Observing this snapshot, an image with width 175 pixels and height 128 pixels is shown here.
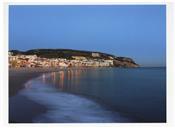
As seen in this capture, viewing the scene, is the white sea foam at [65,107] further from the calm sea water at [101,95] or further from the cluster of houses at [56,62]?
the cluster of houses at [56,62]

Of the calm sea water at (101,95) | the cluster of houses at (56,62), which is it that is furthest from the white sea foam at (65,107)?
the cluster of houses at (56,62)

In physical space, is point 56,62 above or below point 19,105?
above

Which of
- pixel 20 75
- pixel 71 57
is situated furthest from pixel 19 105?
pixel 71 57

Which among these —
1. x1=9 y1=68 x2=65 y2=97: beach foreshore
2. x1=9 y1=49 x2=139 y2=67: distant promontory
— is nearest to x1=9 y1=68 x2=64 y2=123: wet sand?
x1=9 y1=68 x2=65 y2=97: beach foreshore

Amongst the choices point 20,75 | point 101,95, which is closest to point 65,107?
point 101,95

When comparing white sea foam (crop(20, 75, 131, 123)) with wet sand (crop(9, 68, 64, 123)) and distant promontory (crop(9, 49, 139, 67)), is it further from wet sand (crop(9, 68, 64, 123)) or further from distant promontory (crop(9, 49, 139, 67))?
distant promontory (crop(9, 49, 139, 67))

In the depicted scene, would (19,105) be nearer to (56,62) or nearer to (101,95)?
(56,62)

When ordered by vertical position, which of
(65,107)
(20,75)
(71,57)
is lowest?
(65,107)
